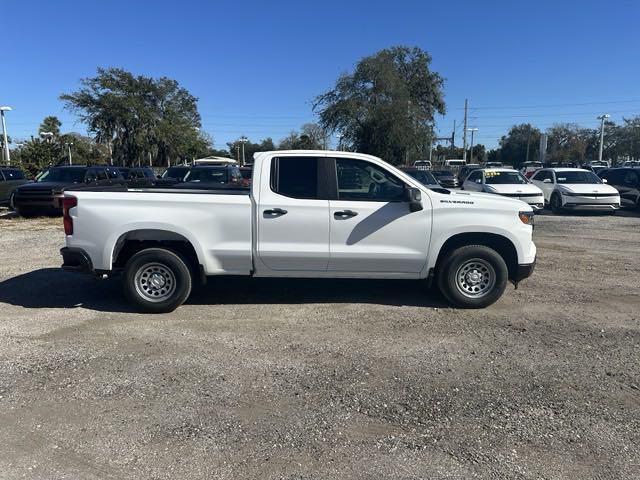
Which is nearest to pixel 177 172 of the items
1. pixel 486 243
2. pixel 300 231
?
pixel 300 231

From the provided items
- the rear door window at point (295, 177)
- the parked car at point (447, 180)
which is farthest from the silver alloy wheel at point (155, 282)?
the parked car at point (447, 180)

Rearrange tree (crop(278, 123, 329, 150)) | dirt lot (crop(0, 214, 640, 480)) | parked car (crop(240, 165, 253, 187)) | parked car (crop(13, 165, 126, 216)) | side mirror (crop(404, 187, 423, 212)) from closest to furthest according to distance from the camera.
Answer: dirt lot (crop(0, 214, 640, 480)), side mirror (crop(404, 187, 423, 212)), parked car (crop(240, 165, 253, 187)), parked car (crop(13, 165, 126, 216)), tree (crop(278, 123, 329, 150))

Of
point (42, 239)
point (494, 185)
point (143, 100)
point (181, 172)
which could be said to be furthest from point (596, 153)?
point (42, 239)

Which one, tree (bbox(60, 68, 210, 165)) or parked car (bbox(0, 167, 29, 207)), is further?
tree (bbox(60, 68, 210, 165))

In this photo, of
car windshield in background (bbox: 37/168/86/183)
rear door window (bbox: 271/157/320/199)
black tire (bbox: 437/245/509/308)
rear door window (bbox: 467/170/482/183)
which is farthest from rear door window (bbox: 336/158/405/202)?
car windshield in background (bbox: 37/168/86/183)

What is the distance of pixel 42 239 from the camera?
11.6m

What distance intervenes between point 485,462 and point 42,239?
11.5m

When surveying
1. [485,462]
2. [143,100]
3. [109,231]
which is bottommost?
[485,462]

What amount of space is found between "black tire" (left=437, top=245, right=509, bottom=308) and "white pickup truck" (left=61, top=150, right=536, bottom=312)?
12 millimetres

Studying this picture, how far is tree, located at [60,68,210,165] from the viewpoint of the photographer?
4953 cm

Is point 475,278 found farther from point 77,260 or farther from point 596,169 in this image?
point 596,169

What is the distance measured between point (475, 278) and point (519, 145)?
9585 cm

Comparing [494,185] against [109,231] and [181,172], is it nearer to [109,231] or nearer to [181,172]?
[181,172]

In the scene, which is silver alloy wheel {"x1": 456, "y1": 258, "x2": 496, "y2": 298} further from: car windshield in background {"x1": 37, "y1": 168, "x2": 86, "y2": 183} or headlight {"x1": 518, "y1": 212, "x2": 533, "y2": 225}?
car windshield in background {"x1": 37, "y1": 168, "x2": 86, "y2": 183}
